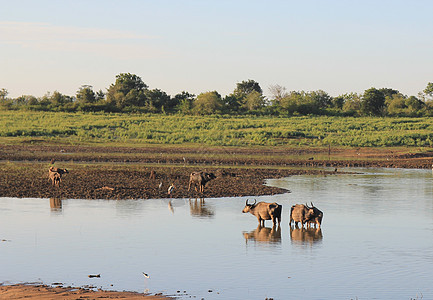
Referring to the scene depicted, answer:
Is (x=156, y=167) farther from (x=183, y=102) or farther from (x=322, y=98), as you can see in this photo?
(x=322, y=98)

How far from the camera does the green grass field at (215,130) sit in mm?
69688

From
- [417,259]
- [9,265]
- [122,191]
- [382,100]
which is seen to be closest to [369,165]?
[122,191]

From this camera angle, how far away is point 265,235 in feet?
61.2

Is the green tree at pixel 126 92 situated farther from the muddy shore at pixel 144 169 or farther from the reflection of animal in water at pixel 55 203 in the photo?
the reflection of animal in water at pixel 55 203

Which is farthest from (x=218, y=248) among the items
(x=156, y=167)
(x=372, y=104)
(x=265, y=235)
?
(x=372, y=104)

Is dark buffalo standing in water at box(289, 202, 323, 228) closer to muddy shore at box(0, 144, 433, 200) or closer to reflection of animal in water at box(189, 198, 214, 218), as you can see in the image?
reflection of animal in water at box(189, 198, 214, 218)

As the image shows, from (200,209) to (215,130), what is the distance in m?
54.3

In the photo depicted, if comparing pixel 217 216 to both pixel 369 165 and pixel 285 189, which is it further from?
pixel 369 165

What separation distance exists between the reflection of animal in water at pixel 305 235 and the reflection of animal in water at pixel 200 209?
365 centimetres

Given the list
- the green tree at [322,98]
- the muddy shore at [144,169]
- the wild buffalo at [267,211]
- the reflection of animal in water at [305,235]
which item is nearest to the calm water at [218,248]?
the reflection of animal in water at [305,235]

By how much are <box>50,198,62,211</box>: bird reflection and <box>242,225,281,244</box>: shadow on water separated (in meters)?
7.51

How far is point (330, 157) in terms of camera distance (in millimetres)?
56562

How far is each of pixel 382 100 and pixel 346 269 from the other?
315 feet

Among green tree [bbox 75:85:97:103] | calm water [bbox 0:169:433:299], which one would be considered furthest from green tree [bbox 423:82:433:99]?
calm water [bbox 0:169:433:299]
